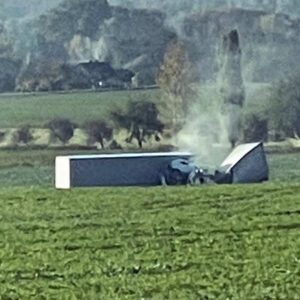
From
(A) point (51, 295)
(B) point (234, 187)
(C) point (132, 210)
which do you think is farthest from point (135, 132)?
(A) point (51, 295)

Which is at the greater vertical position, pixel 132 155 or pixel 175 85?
pixel 175 85

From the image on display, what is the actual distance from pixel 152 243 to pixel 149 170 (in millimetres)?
4035

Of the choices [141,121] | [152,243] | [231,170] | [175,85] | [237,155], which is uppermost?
[175,85]

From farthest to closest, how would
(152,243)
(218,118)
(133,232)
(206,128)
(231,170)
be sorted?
(218,118) < (206,128) < (231,170) < (133,232) < (152,243)

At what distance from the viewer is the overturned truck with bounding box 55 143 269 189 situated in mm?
10609

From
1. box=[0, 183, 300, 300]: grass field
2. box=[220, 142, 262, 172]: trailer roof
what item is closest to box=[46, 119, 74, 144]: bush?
box=[0, 183, 300, 300]: grass field

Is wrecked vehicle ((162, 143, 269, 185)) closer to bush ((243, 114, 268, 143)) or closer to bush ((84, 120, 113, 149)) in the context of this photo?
bush ((243, 114, 268, 143))

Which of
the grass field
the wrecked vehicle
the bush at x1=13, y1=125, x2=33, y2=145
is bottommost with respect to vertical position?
the grass field

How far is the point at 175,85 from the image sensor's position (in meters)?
11.8

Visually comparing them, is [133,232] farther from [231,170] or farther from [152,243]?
[231,170]

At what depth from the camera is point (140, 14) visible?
12250mm

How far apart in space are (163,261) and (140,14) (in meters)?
6.62

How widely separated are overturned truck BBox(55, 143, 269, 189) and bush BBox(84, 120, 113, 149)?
62cm

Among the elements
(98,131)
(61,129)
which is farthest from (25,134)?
(98,131)
